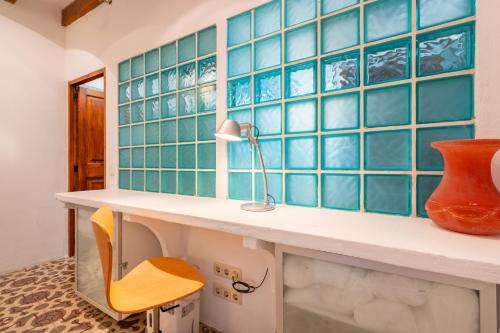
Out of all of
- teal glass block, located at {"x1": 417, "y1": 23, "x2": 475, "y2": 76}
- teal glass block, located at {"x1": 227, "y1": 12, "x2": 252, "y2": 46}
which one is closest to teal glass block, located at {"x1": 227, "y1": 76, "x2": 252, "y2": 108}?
teal glass block, located at {"x1": 227, "y1": 12, "x2": 252, "y2": 46}

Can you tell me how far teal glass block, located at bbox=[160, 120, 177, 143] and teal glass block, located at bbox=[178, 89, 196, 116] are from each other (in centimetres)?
12

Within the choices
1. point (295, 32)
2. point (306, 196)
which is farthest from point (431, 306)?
point (295, 32)

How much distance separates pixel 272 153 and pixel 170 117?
962 mm

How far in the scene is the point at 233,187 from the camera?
5.32 feet

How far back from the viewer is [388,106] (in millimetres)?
1128

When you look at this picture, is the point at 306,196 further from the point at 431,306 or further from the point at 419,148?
the point at 431,306

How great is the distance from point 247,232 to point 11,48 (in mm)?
3203

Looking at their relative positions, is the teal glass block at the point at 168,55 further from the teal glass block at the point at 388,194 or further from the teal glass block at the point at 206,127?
the teal glass block at the point at 388,194

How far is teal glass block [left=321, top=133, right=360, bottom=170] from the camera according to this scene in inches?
47.3

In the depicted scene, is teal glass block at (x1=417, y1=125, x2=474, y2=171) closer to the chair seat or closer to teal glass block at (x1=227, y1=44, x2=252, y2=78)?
teal glass block at (x1=227, y1=44, x2=252, y2=78)

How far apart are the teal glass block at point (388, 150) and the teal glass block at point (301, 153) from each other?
0.25 metres

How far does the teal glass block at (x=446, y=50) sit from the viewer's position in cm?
98

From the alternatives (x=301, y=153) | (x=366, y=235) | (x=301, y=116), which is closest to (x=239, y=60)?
(x=301, y=116)

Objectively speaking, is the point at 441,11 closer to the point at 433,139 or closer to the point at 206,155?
the point at 433,139
